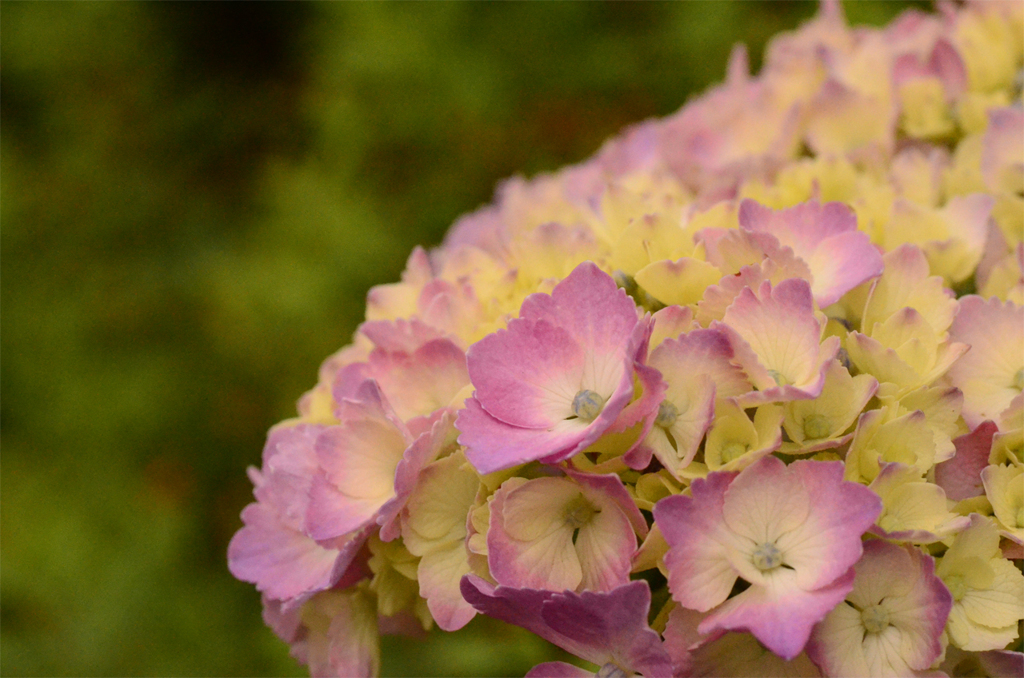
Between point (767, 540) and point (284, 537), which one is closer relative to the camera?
point (767, 540)

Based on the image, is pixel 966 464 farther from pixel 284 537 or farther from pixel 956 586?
pixel 284 537

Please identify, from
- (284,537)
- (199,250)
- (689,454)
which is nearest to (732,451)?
(689,454)

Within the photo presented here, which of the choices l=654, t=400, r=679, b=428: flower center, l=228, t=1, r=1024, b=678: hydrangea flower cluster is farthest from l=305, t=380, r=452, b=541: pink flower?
l=654, t=400, r=679, b=428: flower center

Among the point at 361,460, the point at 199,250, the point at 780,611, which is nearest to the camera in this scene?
the point at 780,611

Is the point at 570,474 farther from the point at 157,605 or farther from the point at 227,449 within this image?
the point at 227,449

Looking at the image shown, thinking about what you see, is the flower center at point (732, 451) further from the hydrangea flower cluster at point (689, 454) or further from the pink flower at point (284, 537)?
the pink flower at point (284, 537)

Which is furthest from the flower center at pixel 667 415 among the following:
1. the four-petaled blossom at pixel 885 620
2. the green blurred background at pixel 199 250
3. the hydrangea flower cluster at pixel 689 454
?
the green blurred background at pixel 199 250
